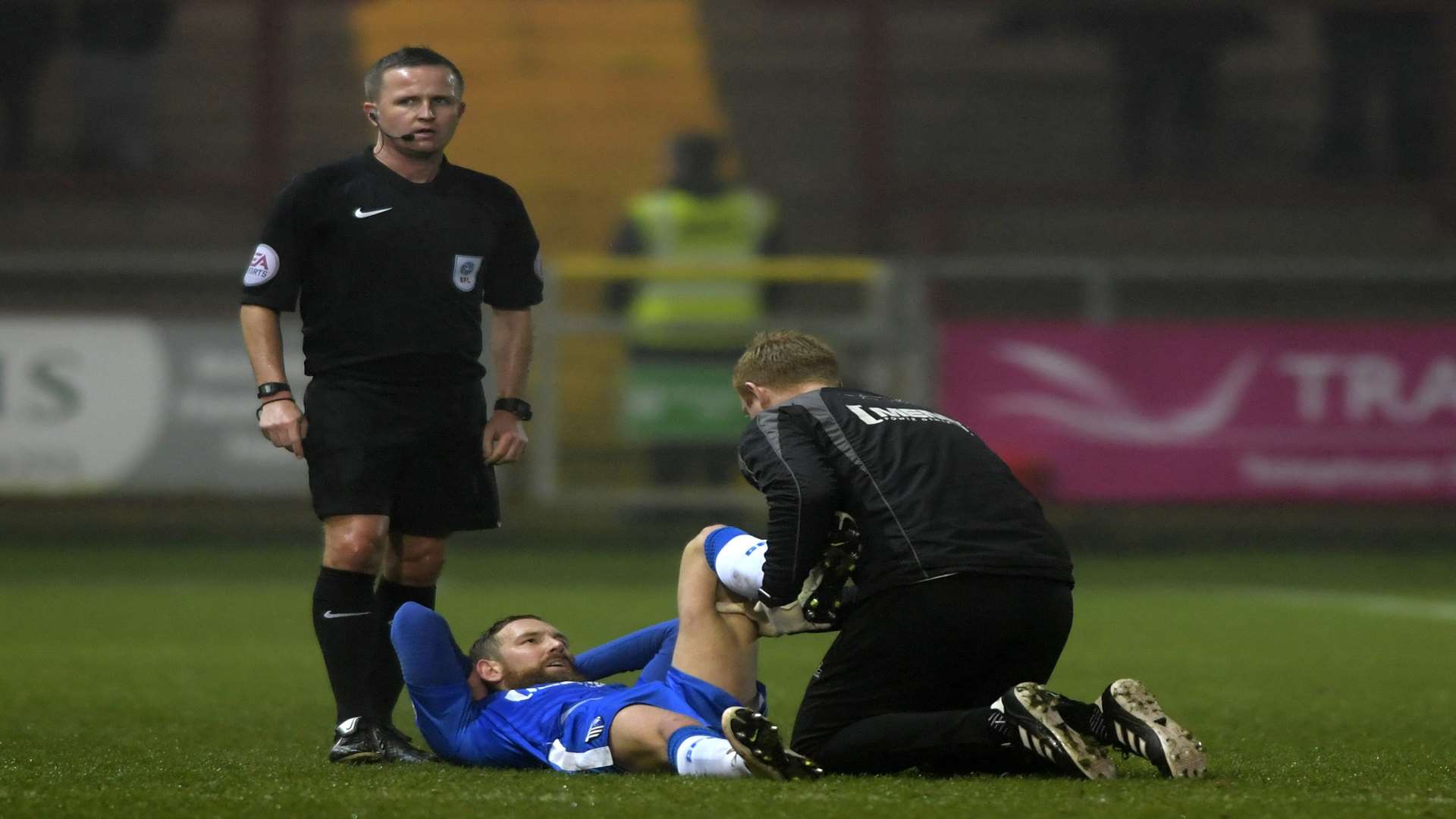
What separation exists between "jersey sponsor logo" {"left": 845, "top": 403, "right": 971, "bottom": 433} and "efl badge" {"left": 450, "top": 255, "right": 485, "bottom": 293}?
108 cm

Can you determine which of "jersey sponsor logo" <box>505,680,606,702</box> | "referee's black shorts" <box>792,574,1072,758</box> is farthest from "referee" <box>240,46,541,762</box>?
"referee's black shorts" <box>792,574,1072,758</box>

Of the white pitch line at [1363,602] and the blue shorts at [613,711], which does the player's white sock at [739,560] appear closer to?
the blue shorts at [613,711]

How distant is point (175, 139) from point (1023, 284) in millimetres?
6596

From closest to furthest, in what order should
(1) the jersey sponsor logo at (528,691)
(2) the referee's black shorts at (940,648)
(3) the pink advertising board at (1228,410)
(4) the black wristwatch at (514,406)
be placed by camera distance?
(2) the referee's black shorts at (940,648) → (1) the jersey sponsor logo at (528,691) → (4) the black wristwatch at (514,406) → (3) the pink advertising board at (1228,410)

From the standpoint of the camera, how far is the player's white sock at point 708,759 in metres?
4.19

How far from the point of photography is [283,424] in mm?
4785

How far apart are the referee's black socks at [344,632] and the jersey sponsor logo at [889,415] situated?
1265 mm

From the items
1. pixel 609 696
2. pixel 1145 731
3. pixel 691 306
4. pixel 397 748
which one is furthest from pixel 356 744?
pixel 691 306

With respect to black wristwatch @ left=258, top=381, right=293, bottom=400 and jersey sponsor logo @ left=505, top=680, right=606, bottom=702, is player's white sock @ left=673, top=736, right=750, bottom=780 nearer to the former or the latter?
jersey sponsor logo @ left=505, top=680, right=606, bottom=702

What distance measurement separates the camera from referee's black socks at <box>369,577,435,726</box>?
16.6 ft

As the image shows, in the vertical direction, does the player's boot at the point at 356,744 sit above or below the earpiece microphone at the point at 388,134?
below

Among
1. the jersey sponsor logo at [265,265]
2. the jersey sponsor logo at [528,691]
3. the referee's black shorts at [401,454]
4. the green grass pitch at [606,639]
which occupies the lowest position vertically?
the green grass pitch at [606,639]

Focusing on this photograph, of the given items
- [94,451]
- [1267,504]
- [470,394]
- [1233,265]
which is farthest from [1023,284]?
[470,394]

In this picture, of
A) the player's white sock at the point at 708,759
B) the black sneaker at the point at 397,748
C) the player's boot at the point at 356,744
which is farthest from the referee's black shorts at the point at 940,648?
the player's boot at the point at 356,744
